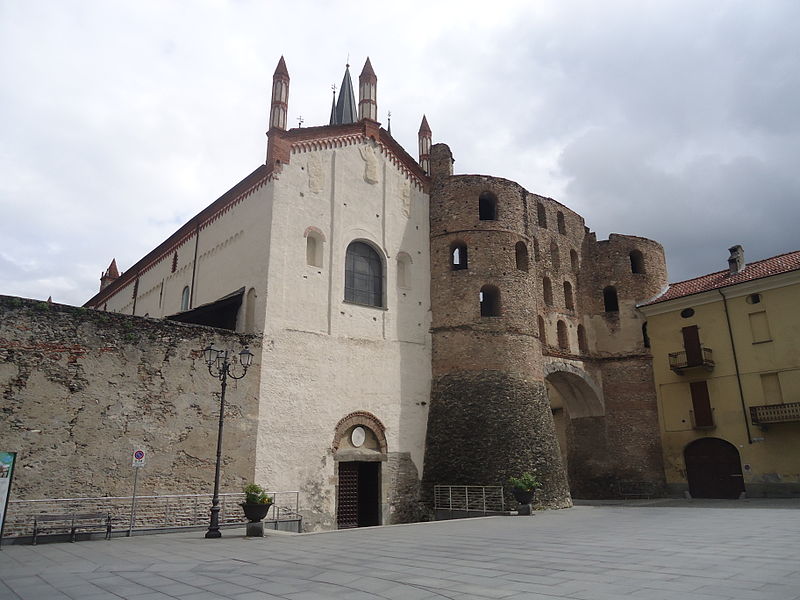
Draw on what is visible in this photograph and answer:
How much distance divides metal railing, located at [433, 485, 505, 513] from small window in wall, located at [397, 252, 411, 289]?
305 inches

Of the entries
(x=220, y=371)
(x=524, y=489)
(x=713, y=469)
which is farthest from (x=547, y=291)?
(x=220, y=371)

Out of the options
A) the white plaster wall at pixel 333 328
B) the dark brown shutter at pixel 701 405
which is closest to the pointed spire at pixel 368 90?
the white plaster wall at pixel 333 328

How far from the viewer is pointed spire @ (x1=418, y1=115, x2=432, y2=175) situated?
25.8 meters

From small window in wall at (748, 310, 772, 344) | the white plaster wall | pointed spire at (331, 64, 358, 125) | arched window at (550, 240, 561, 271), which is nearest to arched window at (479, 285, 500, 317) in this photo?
the white plaster wall

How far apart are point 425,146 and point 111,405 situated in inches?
672

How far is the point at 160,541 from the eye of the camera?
12617mm

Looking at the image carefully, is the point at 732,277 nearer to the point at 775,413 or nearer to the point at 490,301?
the point at 775,413

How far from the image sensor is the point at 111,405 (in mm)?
15117

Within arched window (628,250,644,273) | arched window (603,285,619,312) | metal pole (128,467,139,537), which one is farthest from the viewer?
arched window (628,250,644,273)

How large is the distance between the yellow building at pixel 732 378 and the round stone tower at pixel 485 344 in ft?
24.4

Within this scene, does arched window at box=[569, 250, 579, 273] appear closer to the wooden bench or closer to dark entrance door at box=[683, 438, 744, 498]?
dark entrance door at box=[683, 438, 744, 498]

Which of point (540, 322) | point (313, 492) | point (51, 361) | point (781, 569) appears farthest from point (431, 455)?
point (781, 569)

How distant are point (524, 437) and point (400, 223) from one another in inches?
373

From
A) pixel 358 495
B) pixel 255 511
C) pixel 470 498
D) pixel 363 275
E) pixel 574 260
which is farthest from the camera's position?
pixel 574 260
